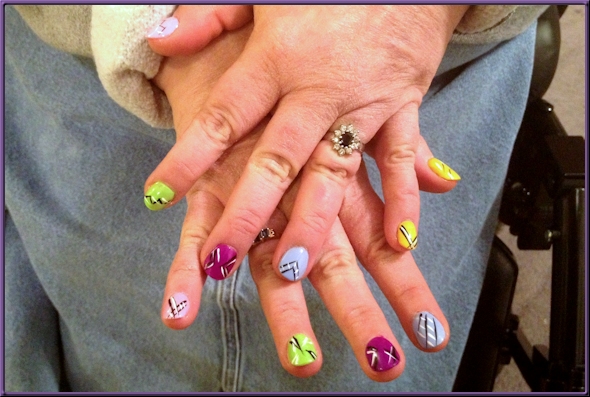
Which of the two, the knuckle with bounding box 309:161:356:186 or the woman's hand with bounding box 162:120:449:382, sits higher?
the knuckle with bounding box 309:161:356:186

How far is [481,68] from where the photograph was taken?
70 cm

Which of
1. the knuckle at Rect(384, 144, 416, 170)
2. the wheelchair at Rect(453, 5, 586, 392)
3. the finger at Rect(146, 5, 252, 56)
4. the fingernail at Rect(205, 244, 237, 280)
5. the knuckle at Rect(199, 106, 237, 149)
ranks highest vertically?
the finger at Rect(146, 5, 252, 56)

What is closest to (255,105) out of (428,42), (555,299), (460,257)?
(428,42)

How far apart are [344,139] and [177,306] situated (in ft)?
0.80

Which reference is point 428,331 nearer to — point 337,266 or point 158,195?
point 337,266

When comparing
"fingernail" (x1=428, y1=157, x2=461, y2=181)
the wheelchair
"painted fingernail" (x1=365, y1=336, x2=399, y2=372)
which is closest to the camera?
"painted fingernail" (x1=365, y1=336, x2=399, y2=372)

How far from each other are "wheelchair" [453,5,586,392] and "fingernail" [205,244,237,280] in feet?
1.68

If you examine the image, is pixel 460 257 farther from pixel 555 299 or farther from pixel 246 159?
pixel 246 159

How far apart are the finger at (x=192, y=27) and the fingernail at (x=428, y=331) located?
38 centimetres

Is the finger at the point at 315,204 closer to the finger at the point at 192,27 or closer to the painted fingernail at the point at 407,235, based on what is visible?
the painted fingernail at the point at 407,235

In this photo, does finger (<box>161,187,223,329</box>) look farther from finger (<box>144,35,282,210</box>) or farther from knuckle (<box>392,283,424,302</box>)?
knuckle (<box>392,283,424,302</box>)

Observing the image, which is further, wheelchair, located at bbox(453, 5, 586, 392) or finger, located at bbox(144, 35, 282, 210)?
Result: wheelchair, located at bbox(453, 5, 586, 392)

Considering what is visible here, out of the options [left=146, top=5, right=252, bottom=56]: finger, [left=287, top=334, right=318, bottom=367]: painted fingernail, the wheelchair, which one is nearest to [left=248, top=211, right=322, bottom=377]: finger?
[left=287, top=334, right=318, bottom=367]: painted fingernail

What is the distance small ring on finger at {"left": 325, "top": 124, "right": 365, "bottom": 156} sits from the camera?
0.50 m
